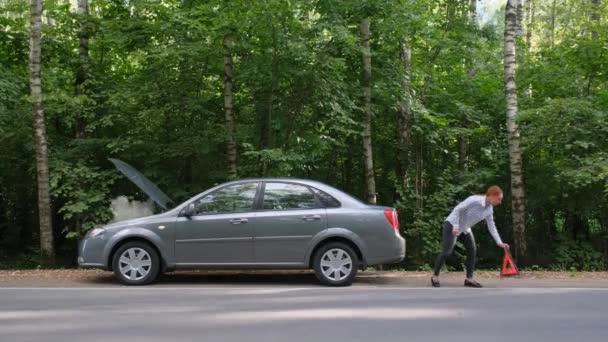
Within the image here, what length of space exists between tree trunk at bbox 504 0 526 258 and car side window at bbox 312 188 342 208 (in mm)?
6489

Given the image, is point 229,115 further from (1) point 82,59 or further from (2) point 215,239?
(2) point 215,239

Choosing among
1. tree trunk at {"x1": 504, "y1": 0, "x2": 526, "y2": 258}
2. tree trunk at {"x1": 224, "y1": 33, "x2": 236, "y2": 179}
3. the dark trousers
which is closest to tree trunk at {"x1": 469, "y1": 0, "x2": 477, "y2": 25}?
tree trunk at {"x1": 504, "y1": 0, "x2": 526, "y2": 258}

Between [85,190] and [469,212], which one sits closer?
[469,212]

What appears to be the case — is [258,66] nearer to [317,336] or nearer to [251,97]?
[251,97]

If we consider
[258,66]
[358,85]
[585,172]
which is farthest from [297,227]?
[585,172]

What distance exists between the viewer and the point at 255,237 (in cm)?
942

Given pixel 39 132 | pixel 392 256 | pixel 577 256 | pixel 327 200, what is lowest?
pixel 577 256

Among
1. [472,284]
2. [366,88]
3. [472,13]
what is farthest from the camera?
[472,13]

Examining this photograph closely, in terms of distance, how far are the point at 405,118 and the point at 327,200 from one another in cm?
723

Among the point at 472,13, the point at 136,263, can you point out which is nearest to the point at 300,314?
the point at 136,263

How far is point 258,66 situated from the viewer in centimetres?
1302

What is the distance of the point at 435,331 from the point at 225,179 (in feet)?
29.1

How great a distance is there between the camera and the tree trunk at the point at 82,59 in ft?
48.1

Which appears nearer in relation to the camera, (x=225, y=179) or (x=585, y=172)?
(x=585, y=172)
